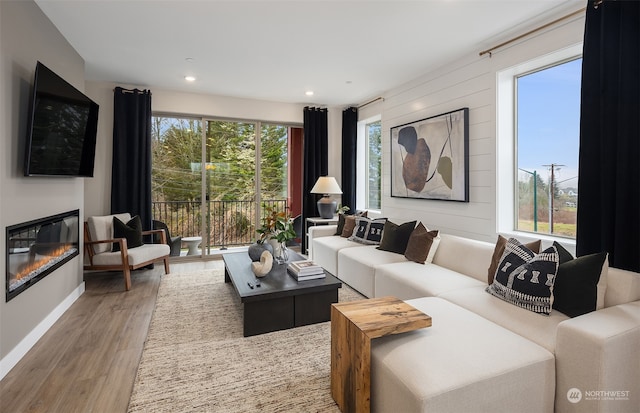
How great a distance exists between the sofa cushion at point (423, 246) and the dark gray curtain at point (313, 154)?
281 cm

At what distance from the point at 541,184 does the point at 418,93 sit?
1948 mm

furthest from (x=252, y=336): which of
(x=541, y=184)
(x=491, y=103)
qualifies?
(x=491, y=103)

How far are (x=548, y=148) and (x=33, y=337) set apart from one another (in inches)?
182

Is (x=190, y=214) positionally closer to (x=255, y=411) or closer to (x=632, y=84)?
(x=255, y=411)

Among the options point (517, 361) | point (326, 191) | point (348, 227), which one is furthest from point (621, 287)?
point (326, 191)

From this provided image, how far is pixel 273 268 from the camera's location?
3258mm

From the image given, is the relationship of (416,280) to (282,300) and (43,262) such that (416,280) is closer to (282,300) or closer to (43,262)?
(282,300)

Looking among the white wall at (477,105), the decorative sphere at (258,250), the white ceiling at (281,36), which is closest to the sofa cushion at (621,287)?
the white wall at (477,105)

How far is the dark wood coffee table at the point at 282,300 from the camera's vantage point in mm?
2590

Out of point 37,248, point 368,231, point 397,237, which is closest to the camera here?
point 37,248

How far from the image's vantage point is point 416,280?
2725 millimetres

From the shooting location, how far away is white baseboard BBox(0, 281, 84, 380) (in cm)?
213

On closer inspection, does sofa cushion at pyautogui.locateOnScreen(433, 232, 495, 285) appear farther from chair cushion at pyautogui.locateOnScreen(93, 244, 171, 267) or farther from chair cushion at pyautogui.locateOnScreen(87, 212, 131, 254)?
chair cushion at pyautogui.locateOnScreen(87, 212, 131, 254)

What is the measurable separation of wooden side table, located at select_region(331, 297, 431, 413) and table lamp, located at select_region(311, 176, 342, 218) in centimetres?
357
